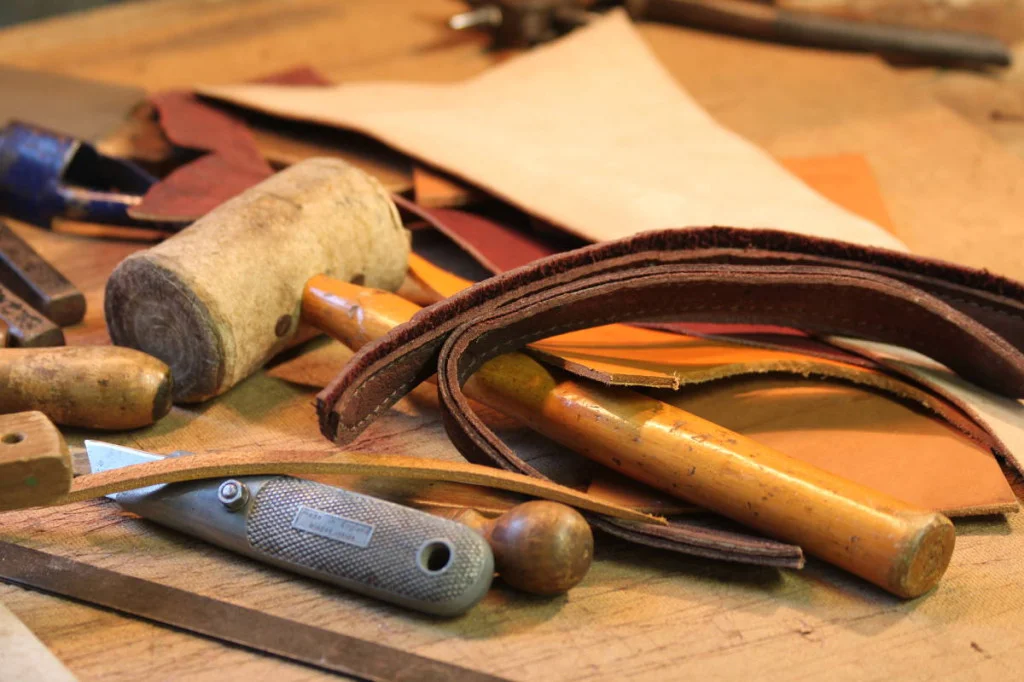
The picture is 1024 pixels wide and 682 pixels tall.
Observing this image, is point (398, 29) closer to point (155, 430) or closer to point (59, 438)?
point (155, 430)

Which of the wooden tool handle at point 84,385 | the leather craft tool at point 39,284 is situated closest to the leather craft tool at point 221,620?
the wooden tool handle at point 84,385

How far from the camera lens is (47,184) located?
6.50 ft

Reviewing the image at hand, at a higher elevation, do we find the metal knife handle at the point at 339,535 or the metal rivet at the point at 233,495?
the metal rivet at the point at 233,495

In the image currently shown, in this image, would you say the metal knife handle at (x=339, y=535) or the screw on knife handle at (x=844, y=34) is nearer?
the metal knife handle at (x=339, y=535)

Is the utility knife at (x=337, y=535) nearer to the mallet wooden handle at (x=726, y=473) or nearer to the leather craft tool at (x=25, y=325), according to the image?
the mallet wooden handle at (x=726, y=473)

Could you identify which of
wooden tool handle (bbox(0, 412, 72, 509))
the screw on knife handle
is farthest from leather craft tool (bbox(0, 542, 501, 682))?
the screw on knife handle

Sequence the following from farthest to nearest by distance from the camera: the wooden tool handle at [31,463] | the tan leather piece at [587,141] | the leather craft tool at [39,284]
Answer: the tan leather piece at [587,141] < the leather craft tool at [39,284] < the wooden tool handle at [31,463]

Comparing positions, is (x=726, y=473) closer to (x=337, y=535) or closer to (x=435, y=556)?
(x=435, y=556)

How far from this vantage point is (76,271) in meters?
1.90

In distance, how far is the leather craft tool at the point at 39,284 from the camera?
5.56ft

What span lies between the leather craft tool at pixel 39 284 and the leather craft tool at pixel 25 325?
0.05 m

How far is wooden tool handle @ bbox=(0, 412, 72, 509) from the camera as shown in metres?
1.13

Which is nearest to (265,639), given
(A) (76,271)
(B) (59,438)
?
(B) (59,438)

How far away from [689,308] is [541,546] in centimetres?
47
